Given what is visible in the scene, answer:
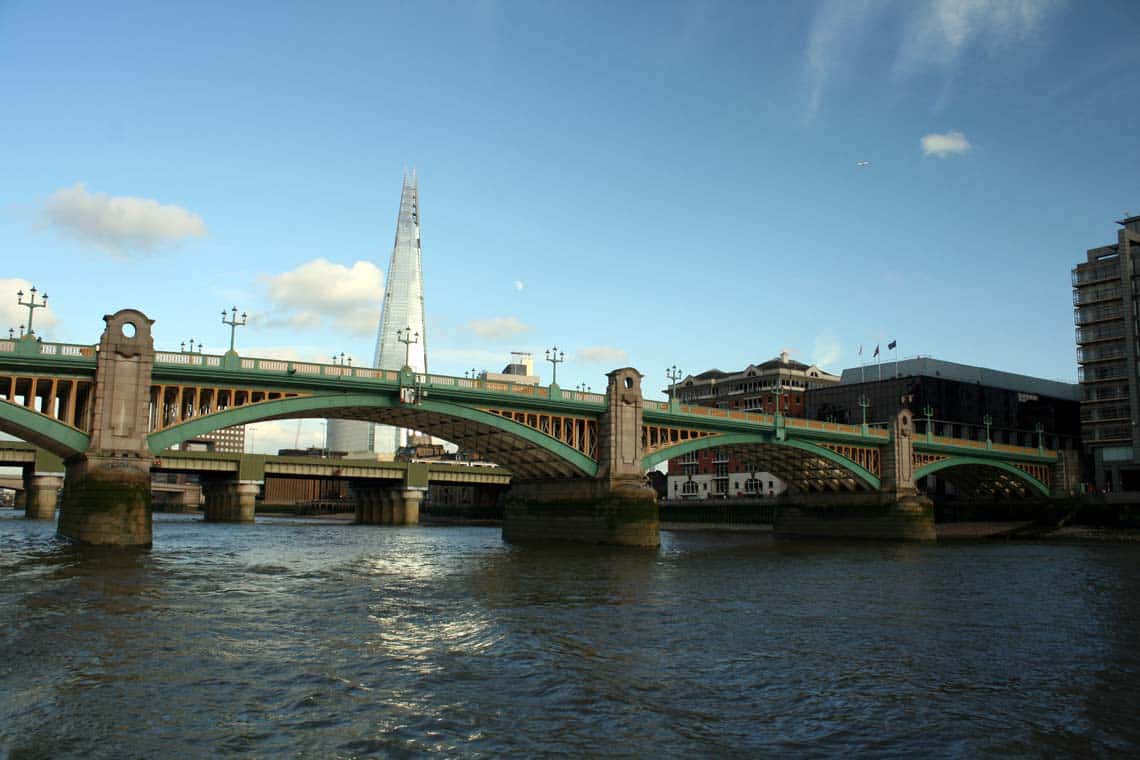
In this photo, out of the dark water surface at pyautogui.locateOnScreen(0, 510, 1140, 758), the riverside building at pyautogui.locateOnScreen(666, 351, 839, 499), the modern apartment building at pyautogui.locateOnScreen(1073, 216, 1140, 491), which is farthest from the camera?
the riverside building at pyautogui.locateOnScreen(666, 351, 839, 499)

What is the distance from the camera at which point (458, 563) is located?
→ 163ft

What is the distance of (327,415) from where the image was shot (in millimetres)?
60312

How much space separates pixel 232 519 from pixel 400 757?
112070 millimetres

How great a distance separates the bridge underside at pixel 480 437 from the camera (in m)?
61.1

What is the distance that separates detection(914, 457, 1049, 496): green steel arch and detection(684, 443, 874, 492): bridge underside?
23.6ft

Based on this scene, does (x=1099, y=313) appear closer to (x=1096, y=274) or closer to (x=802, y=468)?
(x=1096, y=274)

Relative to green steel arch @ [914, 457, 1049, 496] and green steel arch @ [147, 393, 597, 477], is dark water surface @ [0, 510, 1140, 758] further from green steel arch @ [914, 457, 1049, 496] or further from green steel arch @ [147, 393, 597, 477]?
A: green steel arch @ [914, 457, 1049, 496]

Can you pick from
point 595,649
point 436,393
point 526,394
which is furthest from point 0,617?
point 526,394

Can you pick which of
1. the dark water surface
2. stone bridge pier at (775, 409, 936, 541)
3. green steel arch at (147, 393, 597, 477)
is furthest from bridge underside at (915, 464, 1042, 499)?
the dark water surface

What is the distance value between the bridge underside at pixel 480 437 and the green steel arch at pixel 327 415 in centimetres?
52

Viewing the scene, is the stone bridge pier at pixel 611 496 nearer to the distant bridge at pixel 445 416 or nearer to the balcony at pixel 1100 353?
the distant bridge at pixel 445 416

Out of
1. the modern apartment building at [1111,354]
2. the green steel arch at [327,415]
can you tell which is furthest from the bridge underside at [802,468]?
the modern apartment building at [1111,354]

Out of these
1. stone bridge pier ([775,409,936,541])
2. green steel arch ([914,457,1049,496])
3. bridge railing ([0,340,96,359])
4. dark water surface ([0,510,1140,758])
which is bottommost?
dark water surface ([0,510,1140,758])

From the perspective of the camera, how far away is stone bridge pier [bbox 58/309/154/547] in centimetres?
4578
